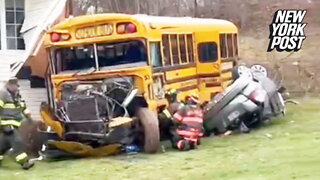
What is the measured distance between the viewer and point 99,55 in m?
15.9

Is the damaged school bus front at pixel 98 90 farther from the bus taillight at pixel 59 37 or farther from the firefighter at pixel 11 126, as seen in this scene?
the firefighter at pixel 11 126

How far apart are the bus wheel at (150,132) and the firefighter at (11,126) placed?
6.84 feet

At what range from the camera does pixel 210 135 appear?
17.6 m

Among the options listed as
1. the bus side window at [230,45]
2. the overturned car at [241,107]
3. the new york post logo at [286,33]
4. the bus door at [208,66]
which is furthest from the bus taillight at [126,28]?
the new york post logo at [286,33]

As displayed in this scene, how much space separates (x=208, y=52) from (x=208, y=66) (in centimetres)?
32

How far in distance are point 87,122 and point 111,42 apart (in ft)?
6.11

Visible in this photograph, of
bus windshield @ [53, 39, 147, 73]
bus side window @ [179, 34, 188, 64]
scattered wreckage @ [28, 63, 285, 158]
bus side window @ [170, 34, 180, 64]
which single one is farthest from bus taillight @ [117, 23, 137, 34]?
bus side window @ [179, 34, 188, 64]

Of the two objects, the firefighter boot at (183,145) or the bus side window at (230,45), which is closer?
the firefighter boot at (183,145)

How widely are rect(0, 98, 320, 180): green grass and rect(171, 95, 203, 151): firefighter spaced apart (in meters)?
0.20

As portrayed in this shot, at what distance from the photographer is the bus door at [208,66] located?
19.2 metres

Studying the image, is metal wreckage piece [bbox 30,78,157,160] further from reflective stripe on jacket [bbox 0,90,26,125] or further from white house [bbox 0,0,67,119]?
white house [bbox 0,0,67,119]

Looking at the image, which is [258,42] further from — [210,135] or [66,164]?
[66,164]

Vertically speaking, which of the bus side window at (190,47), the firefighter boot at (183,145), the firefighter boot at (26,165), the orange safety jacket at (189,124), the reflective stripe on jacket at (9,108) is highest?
the bus side window at (190,47)

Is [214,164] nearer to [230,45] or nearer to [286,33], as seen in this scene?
[230,45]
